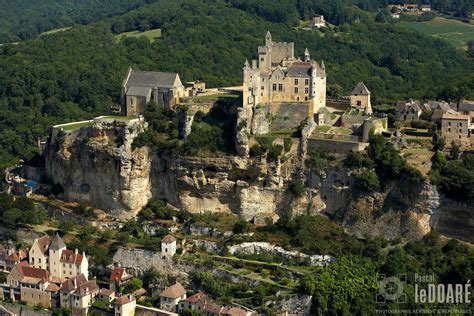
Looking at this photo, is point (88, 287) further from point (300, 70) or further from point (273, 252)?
point (300, 70)

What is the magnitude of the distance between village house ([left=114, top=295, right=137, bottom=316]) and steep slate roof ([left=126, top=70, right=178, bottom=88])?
15808 mm

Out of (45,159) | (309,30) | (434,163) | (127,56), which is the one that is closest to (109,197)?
(45,159)

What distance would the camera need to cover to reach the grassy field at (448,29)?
3752 inches

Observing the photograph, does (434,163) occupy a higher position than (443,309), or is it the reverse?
(434,163)

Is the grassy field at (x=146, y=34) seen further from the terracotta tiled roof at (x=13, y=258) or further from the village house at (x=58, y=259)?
the village house at (x=58, y=259)

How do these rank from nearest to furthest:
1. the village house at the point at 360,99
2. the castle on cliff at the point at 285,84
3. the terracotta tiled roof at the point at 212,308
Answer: the terracotta tiled roof at the point at 212,308 < the castle on cliff at the point at 285,84 < the village house at the point at 360,99

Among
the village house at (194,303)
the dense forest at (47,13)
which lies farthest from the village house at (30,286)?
the dense forest at (47,13)

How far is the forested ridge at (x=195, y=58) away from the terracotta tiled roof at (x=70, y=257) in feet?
73.8

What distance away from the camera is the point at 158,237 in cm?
5025

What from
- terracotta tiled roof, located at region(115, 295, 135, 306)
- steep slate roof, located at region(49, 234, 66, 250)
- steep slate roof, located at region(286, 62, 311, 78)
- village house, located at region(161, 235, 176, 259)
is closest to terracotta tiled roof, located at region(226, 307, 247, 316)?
terracotta tiled roof, located at region(115, 295, 135, 306)

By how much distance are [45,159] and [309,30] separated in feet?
127

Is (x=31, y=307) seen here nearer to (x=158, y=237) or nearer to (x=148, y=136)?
(x=158, y=237)

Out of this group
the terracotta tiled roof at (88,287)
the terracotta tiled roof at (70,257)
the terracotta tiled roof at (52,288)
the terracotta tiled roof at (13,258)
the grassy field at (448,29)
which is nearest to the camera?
the terracotta tiled roof at (88,287)

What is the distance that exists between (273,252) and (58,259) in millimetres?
10979
